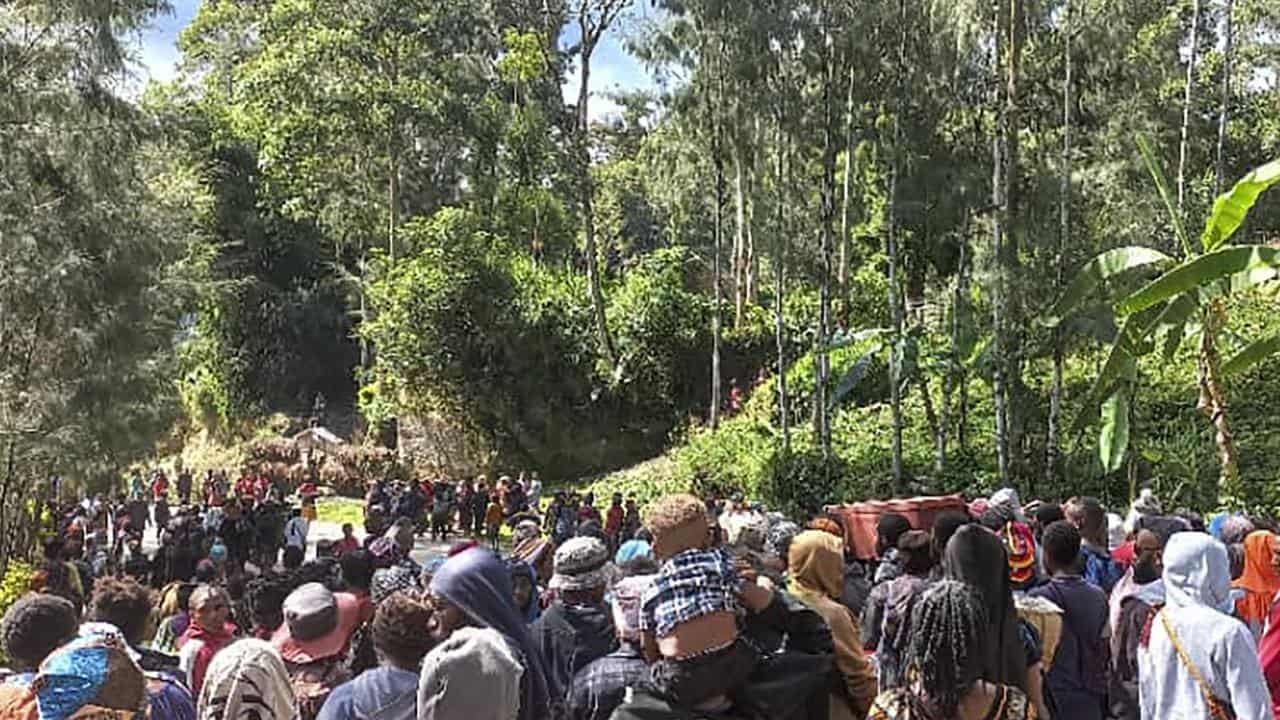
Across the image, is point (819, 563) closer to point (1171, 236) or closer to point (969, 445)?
point (969, 445)

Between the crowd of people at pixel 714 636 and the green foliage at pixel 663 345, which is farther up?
the green foliage at pixel 663 345

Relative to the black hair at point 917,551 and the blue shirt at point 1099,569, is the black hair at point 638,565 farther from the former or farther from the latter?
the blue shirt at point 1099,569

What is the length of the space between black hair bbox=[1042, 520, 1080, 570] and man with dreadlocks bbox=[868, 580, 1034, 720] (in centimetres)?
197

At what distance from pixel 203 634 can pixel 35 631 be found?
54.3 inches

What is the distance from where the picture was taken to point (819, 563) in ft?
13.0

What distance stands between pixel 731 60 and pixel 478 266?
9653 mm

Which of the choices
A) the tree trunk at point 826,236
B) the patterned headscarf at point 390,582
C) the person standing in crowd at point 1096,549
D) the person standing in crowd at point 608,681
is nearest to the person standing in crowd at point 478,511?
the tree trunk at point 826,236

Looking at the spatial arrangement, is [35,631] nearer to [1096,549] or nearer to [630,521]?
[1096,549]

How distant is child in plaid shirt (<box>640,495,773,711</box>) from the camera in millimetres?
2705

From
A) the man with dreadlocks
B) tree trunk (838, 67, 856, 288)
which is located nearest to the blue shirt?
the man with dreadlocks

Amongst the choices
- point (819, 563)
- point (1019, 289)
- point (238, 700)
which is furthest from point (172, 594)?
point (1019, 289)

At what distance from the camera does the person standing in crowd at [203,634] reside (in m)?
5.06

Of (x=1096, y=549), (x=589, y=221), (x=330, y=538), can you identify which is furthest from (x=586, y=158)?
(x=1096, y=549)

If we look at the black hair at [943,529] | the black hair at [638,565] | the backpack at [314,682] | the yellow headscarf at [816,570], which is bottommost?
the backpack at [314,682]
